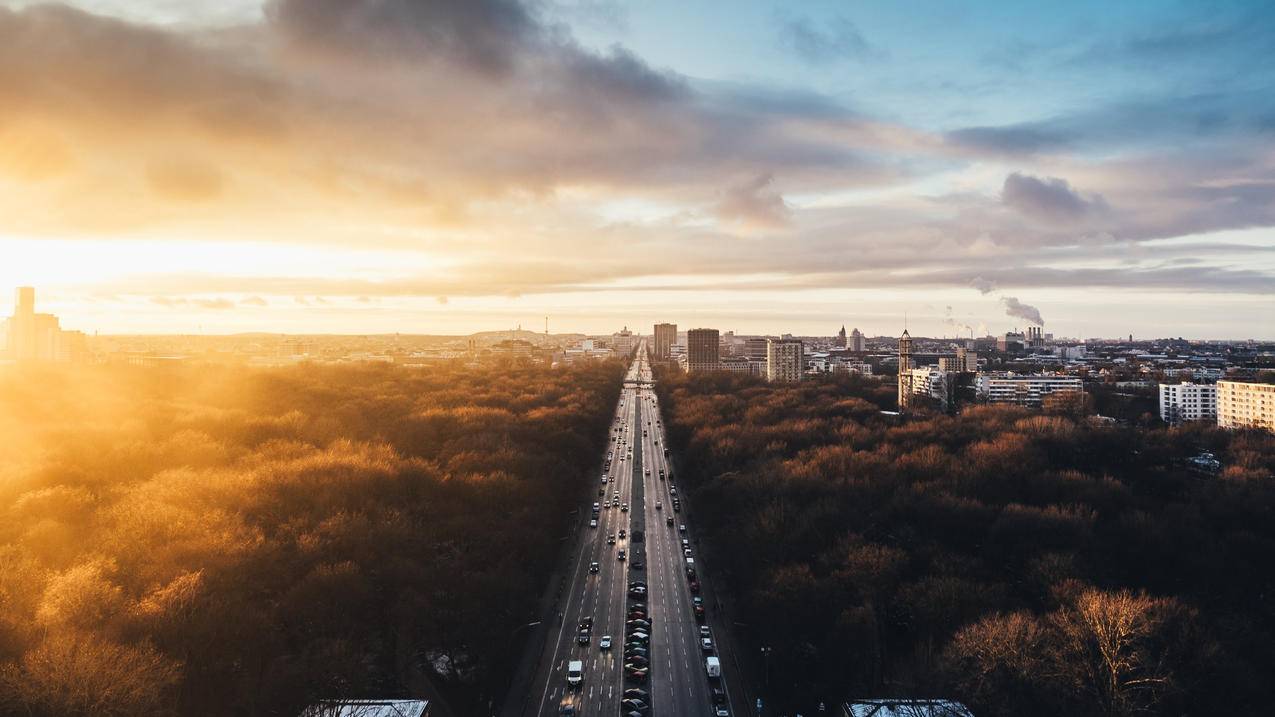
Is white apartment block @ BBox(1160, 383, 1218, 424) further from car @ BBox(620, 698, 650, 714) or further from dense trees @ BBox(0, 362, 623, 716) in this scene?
car @ BBox(620, 698, 650, 714)

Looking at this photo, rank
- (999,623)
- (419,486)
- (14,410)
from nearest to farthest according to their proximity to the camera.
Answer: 1. (999,623)
2. (419,486)
3. (14,410)

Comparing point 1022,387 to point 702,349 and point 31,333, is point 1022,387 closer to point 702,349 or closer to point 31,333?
point 702,349

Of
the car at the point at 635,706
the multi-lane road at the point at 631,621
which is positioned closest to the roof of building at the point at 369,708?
the multi-lane road at the point at 631,621

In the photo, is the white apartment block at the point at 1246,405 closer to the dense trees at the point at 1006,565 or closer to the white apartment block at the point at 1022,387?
the white apartment block at the point at 1022,387

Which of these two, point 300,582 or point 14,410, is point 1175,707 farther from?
point 14,410

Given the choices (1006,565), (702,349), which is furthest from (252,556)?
(702,349)

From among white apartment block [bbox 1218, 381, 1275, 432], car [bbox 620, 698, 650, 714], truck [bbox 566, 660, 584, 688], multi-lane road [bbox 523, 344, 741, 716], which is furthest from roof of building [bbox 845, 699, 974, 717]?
white apartment block [bbox 1218, 381, 1275, 432]

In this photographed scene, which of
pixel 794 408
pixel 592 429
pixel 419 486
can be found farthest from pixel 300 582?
pixel 794 408
